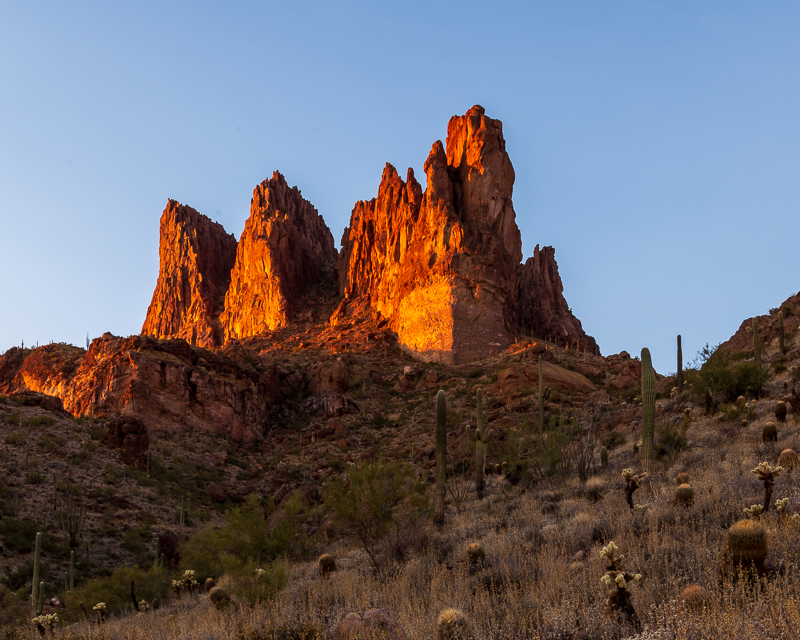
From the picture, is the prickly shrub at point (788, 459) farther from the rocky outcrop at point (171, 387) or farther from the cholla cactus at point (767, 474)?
the rocky outcrop at point (171, 387)

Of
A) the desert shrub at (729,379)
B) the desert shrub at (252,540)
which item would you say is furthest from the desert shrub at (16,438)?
the desert shrub at (729,379)

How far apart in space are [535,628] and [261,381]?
42.4 metres

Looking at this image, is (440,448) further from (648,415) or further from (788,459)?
(788,459)

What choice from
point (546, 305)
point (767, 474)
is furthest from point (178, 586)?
point (546, 305)

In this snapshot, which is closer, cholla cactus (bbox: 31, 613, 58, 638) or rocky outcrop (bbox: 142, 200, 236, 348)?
cholla cactus (bbox: 31, 613, 58, 638)

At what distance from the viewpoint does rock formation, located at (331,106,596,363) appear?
161 ft

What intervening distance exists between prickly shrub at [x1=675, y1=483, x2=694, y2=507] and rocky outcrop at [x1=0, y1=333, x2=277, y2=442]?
3610 centimetres

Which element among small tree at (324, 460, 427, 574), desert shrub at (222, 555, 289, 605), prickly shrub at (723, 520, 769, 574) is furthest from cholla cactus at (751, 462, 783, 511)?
desert shrub at (222, 555, 289, 605)

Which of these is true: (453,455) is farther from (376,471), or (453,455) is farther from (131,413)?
(131,413)

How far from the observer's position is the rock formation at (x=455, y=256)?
49.2 meters

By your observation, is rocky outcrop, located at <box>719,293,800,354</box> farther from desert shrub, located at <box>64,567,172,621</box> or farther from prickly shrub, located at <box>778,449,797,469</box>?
desert shrub, located at <box>64,567,172,621</box>

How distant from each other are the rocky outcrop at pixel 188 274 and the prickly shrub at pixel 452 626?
73195 mm

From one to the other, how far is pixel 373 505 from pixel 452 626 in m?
7.40

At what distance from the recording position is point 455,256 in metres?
50.0
